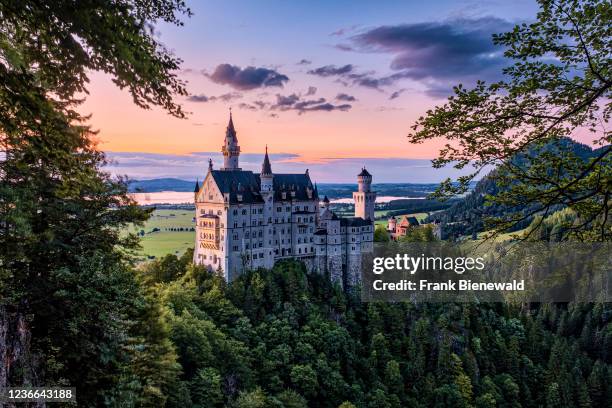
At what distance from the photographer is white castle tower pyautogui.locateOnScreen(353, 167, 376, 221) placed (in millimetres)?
94500

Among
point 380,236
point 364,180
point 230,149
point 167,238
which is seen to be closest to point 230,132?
point 230,149

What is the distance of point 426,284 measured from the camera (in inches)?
3816

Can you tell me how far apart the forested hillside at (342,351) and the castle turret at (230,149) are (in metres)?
19.1

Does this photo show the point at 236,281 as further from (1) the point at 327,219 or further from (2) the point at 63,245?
(2) the point at 63,245

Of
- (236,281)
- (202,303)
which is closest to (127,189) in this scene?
(202,303)

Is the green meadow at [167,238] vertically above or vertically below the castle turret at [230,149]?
below

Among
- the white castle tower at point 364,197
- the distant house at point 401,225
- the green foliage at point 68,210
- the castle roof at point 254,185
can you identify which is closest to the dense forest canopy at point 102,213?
the green foliage at point 68,210

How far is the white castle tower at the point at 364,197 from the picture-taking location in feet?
310

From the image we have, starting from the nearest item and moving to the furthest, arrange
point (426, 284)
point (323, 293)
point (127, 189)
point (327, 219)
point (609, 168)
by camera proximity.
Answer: point (609, 168) < point (127, 189) < point (323, 293) < point (327, 219) < point (426, 284)

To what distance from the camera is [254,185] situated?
79688 millimetres

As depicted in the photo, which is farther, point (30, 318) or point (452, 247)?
point (452, 247)

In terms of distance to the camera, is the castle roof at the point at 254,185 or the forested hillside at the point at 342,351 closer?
the forested hillside at the point at 342,351

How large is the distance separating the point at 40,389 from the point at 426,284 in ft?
287

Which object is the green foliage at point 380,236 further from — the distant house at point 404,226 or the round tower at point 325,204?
the distant house at point 404,226
